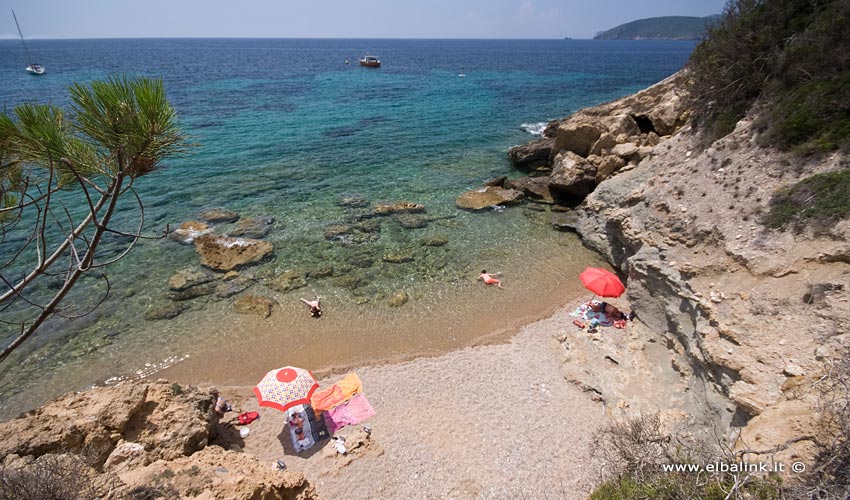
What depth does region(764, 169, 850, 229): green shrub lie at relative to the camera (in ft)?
30.3

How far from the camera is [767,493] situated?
5191 millimetres

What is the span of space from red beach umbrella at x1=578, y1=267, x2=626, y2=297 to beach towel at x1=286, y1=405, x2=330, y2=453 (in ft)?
31.2

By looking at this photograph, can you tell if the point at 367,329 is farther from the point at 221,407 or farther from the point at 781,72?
the point at 781,72

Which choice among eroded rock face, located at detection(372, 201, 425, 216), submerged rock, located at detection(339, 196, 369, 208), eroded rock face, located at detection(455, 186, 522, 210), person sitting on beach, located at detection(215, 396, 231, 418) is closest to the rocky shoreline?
person sitting on beach, located at detection(215, 396, 231, 418)

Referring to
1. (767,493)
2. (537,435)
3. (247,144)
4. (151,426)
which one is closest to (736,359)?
(767,493)

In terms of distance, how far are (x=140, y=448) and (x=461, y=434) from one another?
7079 millimetres

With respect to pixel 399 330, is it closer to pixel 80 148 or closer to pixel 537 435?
pixel 537 435

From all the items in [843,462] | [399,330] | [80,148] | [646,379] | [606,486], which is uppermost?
[80,148]

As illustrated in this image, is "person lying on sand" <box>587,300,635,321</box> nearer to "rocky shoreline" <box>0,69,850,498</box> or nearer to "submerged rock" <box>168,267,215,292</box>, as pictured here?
"rocky shoreline" <box>0,69,850,498</box>

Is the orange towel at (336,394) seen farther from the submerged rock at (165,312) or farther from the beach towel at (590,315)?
the beach towel at (590,315)

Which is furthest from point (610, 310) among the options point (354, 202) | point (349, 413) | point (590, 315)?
point (354, 202)

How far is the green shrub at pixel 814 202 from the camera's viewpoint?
9234 millimetres

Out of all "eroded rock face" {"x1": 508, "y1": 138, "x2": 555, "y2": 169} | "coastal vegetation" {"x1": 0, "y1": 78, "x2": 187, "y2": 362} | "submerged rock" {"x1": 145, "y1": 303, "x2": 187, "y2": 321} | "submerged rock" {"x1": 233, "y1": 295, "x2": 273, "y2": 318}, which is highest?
"coastal vegetation" {"x1": 0, "y1": 78, "x2": 187, "y2": 362}

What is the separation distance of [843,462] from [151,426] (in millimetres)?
12307
